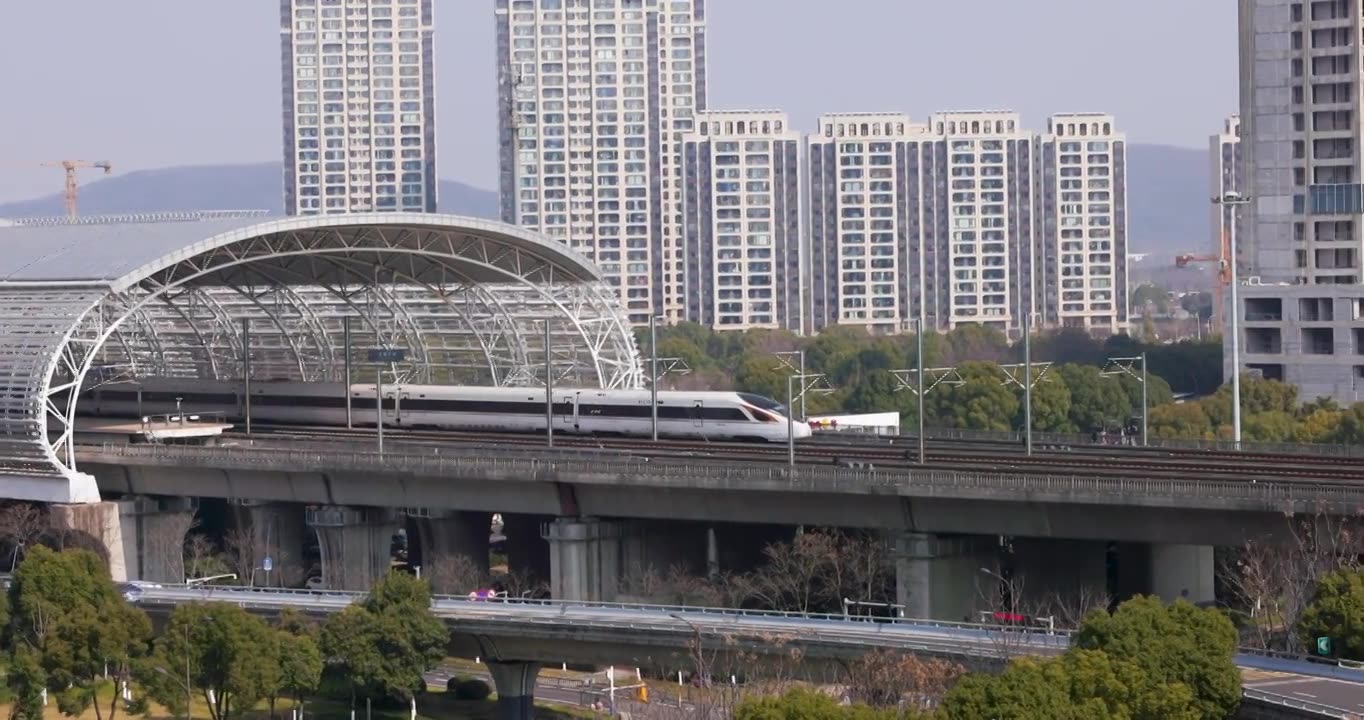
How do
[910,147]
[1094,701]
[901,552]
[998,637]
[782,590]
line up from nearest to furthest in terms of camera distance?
[1094,701], [998,637], [901,552], [782,590], [910,147]

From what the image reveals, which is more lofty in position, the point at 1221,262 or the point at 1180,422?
the point at 1221,262

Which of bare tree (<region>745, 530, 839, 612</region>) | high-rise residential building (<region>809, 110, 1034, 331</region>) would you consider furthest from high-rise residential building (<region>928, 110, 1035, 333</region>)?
bare tree (<region>745, 530, 839, 612</region>)

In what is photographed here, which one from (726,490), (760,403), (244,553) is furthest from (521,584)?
(726,490)

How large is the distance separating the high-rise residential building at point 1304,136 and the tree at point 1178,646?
65139 mm

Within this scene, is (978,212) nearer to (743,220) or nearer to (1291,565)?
(743,220)

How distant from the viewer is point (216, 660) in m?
50.1

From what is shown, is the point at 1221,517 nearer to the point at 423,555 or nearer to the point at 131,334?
the point at 423,555

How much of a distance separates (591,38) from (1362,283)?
10342 cm

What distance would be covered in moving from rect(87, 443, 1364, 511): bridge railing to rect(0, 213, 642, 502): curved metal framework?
524cm

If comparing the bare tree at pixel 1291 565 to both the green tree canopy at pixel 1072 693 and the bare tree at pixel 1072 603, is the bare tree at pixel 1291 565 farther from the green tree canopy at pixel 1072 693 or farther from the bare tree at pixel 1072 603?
the green tree canopy at pixel 1072 693

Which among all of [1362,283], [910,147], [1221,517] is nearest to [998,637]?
[1221,517]

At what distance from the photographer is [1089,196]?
193125 mm

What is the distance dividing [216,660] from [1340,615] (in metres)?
22.9

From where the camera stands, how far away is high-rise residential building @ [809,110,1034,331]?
18412cm
